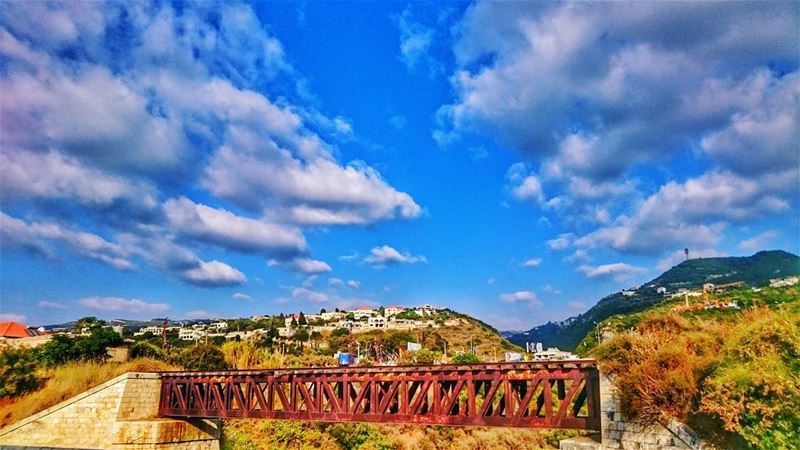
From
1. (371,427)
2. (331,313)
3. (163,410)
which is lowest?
(371,427)

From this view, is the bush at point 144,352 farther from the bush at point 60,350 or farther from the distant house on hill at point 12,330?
the distant house on hill at point 12,330

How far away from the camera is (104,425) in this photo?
24.7 m

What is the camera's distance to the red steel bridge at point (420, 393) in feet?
49.3

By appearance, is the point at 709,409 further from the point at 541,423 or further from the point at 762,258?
the point at 762,258

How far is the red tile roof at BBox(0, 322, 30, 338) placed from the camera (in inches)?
3091

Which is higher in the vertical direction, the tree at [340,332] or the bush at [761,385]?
the tree at [340,332]

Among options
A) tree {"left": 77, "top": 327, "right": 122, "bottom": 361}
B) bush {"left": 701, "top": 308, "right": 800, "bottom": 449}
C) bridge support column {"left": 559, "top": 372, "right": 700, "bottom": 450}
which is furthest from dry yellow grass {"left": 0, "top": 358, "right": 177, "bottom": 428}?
bush {"left": 701, "top": 308, "right": 800, "bottom": 449}

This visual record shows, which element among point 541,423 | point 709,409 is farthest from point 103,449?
point 709,409

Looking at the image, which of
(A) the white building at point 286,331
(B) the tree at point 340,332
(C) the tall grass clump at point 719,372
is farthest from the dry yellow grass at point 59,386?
(A) the white building at point 286,331

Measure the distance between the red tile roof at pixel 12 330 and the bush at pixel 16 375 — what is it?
2353 inches

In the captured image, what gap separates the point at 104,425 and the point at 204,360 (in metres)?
18.0

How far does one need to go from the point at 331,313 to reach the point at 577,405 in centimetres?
18296

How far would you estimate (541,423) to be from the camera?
1515 centimetres

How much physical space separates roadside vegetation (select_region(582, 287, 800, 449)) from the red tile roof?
298 feet
